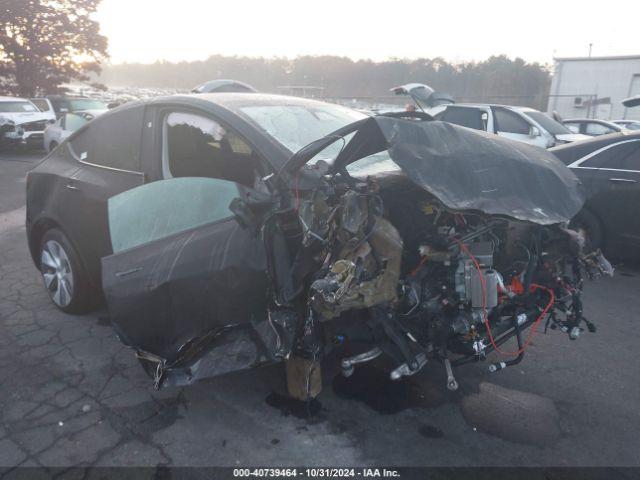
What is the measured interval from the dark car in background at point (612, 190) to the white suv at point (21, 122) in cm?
1509

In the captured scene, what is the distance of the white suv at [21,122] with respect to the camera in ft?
48.6

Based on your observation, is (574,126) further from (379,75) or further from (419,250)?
(379,75)

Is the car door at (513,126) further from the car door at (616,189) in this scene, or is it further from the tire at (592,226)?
the tire at (592,226)

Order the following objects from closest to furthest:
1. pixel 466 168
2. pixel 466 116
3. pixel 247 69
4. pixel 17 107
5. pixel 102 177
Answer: pixel 466 168, pixel 102 177, pixel 466 116, pixel 17 107, pixel 247 69

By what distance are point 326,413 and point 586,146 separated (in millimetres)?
→ 4351

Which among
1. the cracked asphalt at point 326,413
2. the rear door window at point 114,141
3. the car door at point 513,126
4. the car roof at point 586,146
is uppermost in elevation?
the rear door window at point 114,141

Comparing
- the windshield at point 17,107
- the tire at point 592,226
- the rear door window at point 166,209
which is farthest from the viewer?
the windshield at point 17,107

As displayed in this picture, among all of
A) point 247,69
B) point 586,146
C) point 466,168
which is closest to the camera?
point 466,168

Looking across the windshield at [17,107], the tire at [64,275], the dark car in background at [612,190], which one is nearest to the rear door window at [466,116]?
the dark car in background at [612,190]

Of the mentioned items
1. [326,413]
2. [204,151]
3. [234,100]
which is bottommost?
[326,413]

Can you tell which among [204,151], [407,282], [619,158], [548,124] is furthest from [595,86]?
[407,282]

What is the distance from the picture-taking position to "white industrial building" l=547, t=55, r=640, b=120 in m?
24.2

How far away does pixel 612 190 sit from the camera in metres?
5.25

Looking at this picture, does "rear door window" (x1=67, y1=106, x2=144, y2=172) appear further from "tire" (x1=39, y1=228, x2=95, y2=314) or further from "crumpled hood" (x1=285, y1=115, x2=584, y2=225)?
"crumpled hood" (x1=285, y1=115, x2=584, y2=225)
